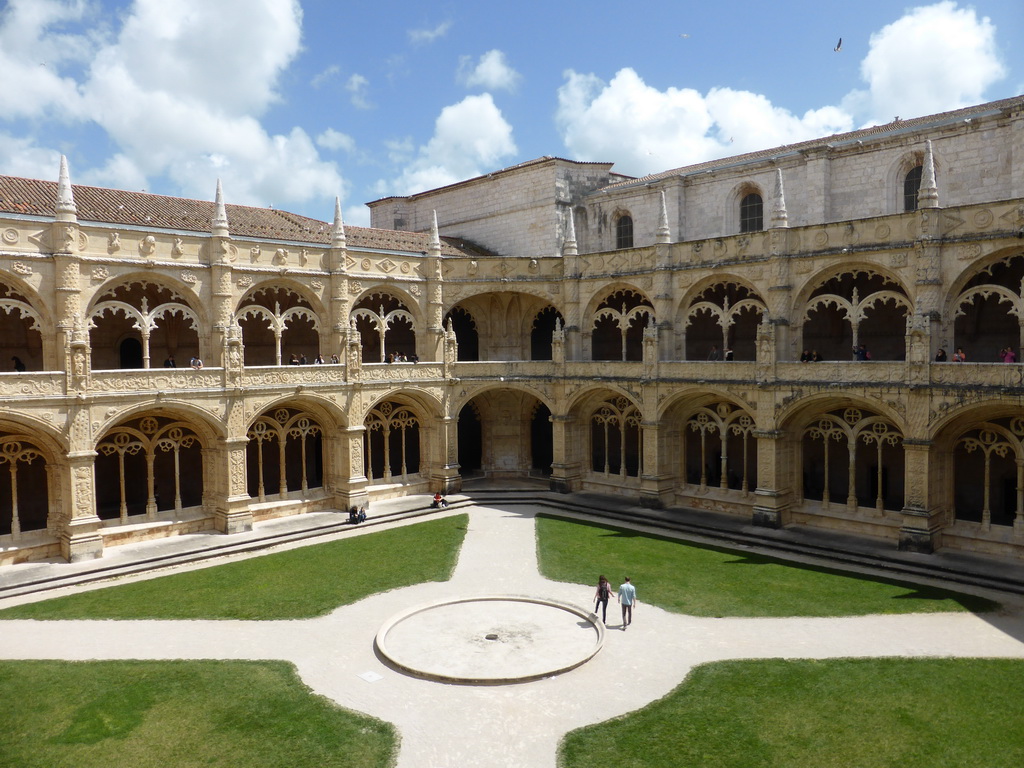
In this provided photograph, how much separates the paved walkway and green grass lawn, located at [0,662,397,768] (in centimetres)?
55

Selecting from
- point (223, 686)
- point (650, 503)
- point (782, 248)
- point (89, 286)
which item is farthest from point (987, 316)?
point (89, 286)

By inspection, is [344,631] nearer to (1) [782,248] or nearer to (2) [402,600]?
(2) [402,600]

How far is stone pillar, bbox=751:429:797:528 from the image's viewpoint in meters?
26.0

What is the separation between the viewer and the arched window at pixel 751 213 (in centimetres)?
3186

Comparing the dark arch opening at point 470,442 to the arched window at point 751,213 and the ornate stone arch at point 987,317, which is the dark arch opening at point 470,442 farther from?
the ornate stone arch at point 987,317

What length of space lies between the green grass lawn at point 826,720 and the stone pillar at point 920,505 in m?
7.64

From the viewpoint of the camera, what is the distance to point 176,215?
91.6 feet

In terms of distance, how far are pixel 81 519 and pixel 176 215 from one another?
11.7 meters

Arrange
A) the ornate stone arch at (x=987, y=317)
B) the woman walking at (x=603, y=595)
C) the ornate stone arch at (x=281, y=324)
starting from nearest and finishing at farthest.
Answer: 1. the woman walking at (x=603, y=595)
2. the ornate stone arch at (x=987, y=317)
3. the ornate stone arch at (x=281, y=324)

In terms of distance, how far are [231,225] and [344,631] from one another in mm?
17601

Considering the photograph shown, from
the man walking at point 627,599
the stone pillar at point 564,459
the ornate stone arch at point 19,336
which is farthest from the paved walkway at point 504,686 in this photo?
the stone pillar at point 564,459

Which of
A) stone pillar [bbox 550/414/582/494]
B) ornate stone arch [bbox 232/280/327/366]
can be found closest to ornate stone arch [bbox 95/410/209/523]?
ornate stone arch [bbox 232/280/327/366]

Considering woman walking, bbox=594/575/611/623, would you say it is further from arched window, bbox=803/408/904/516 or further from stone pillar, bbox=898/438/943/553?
arched window, bbox=803/408/904/516

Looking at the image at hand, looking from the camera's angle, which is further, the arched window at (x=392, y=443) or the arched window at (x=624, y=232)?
the arched window at (x=624, y=232)
